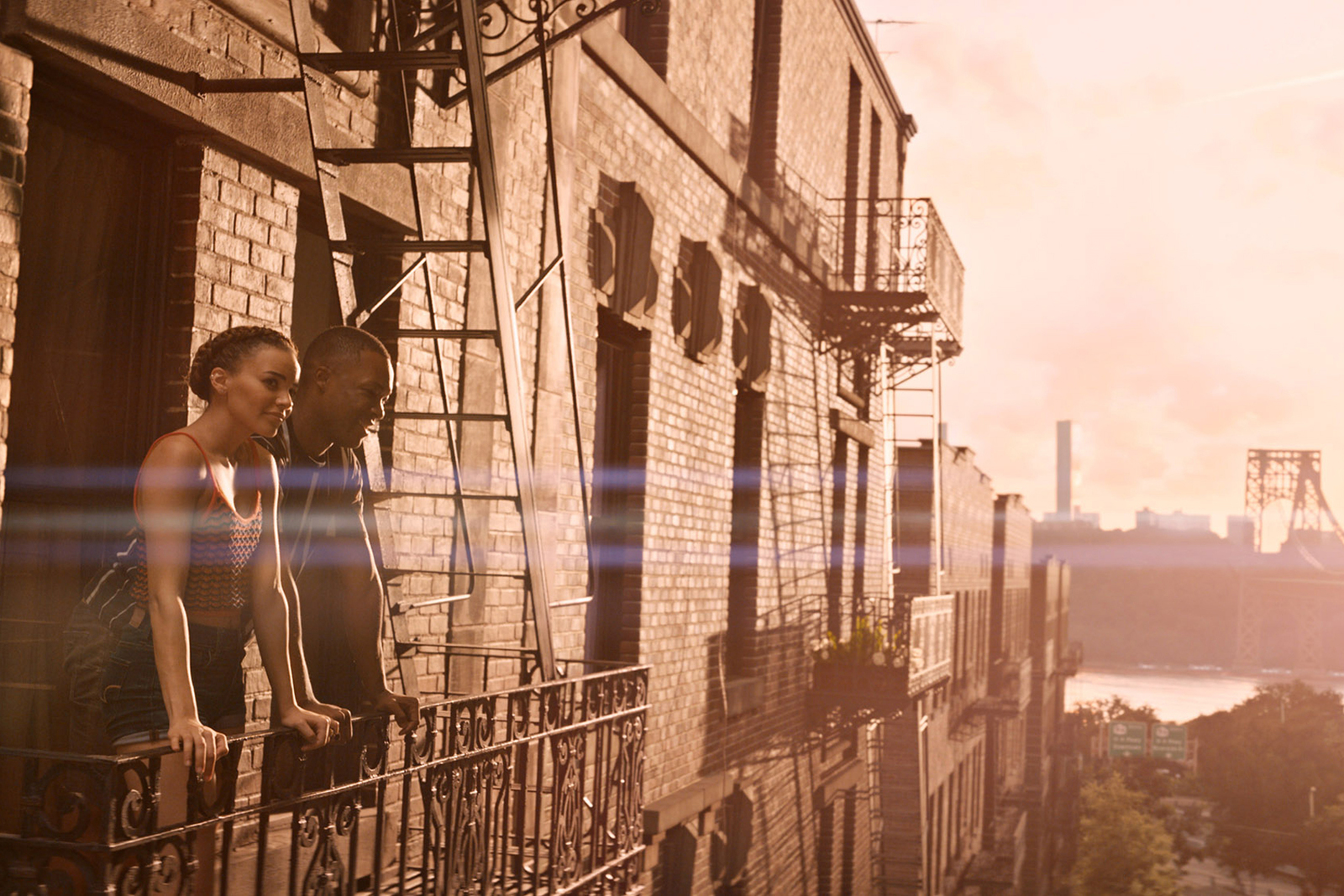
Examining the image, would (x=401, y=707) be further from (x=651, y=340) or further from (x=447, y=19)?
(x=651, y=340)

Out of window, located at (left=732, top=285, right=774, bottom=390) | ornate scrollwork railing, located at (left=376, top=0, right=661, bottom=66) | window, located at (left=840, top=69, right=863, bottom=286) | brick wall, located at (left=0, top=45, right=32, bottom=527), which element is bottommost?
brick wall, located at (left=0, top=45, right=32, bottom=527)

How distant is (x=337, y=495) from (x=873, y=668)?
11.2 meters

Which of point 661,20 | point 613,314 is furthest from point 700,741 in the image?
point 661,20

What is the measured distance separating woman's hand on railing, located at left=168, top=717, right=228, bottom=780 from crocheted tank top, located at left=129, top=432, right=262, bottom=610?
34 centimetres

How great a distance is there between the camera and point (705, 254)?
10617 millimetres

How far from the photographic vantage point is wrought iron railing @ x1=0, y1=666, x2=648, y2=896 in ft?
9.37

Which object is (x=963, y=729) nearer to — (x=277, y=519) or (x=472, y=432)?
(x=472, y=432)

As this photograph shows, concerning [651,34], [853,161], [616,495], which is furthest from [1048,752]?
[651,34]

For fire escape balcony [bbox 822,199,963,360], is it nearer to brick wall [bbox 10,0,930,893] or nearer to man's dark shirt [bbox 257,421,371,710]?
brick wall [bbox 10,0,930,893]

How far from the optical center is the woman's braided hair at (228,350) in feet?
10.6

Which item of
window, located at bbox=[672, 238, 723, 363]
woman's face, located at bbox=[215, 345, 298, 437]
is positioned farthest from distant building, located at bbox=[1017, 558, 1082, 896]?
woman's face, located at bbox=[215, 345, 298, 437]

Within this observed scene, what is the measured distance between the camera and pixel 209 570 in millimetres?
3213

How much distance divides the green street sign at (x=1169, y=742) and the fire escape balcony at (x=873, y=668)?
155ft

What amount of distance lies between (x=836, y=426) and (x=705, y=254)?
5.72 metres
